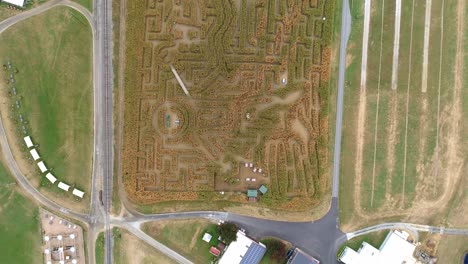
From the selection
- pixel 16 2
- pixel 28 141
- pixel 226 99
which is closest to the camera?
pixel 16 2

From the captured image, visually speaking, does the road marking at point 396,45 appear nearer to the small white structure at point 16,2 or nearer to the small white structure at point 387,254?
the small white structure at point 387,254

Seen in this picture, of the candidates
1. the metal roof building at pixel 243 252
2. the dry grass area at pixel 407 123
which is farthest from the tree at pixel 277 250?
the dry grass area at pixel 407 123

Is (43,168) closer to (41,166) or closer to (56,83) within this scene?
(41,166)

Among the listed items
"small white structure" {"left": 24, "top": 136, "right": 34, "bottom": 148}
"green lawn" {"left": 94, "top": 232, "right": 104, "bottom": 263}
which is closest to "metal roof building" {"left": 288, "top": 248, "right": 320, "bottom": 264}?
"green lawn" {"left": 94, "top": 232, "right": 104, "bottom": 263}

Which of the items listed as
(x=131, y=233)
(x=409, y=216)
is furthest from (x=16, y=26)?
(x=409, y=216)

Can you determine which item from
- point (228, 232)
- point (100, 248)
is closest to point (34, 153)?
point (100, 248)

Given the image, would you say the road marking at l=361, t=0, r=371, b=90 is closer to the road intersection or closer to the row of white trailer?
the road intersection
